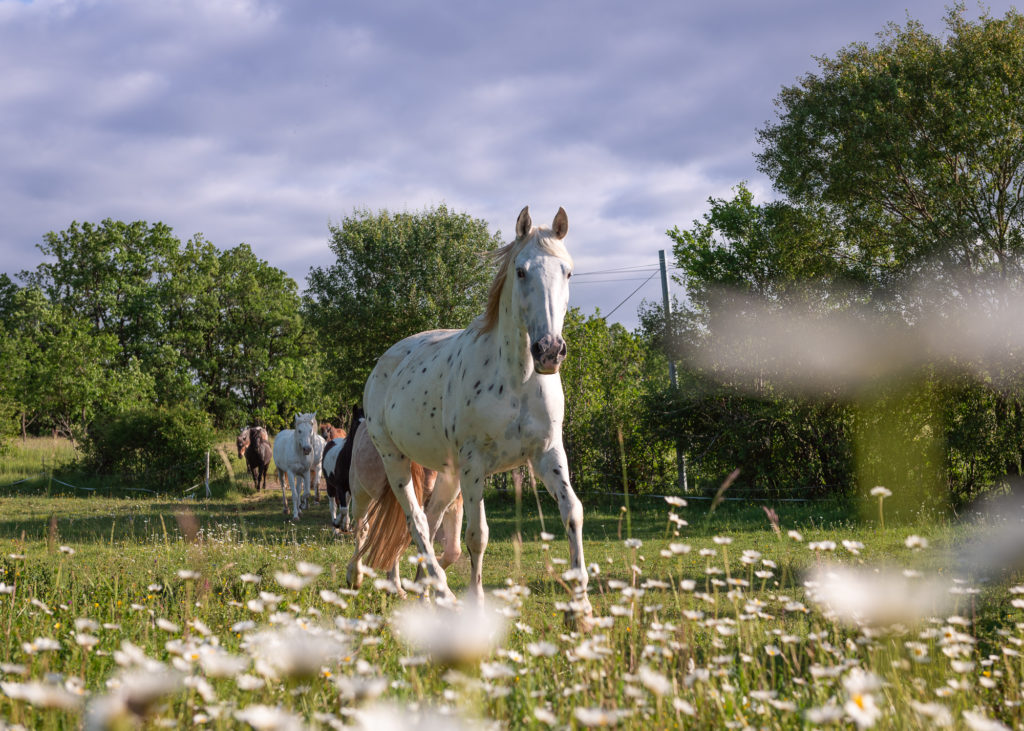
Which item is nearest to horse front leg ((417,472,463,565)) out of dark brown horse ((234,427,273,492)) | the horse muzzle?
the horse muzzle

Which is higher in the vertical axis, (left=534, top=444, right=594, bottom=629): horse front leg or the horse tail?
(left=534, top=444, right=594, bottom=629): horse front leg

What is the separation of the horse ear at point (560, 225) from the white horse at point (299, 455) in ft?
43.3

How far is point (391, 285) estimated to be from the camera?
29.6 meters

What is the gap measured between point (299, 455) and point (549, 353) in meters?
14.7

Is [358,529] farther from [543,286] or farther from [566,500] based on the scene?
[543,286]

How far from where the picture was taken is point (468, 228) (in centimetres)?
3209

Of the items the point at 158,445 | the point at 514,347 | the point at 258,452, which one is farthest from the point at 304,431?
the point at 514,347

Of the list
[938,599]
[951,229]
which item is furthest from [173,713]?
[951,229]

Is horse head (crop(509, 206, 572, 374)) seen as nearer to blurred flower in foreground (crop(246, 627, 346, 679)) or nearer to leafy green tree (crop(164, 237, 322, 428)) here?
blurred flower in foreground (crop(246, 627, 346, 679))

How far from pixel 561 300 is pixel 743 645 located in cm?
209

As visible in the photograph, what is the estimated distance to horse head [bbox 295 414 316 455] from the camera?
17797mm

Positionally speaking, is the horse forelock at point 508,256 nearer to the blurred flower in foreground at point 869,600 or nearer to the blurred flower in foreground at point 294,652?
the blurred flower in foreground at point 869,600

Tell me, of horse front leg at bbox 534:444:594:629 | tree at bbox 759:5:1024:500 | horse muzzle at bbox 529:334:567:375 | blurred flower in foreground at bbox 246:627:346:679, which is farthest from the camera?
tree at bbox 759:5:1024:500

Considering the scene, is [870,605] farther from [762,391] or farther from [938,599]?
[762,391]
